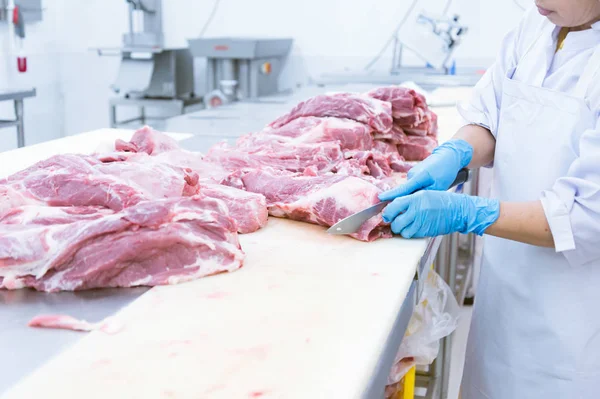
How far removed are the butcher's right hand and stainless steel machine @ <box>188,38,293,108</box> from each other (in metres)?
3.52

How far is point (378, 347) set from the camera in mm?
1023

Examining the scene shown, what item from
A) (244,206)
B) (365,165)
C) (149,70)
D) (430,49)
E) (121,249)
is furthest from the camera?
(149,70)

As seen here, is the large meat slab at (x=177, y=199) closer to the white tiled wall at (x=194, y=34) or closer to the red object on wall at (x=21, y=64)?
the white tiled wall at (x=194, y=34)

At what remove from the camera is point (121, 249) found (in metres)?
1.24

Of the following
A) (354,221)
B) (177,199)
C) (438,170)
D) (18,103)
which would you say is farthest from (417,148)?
(18,103)

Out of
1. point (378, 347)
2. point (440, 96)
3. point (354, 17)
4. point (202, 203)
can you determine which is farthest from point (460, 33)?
point (378, 347)

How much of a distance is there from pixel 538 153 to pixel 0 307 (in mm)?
1323

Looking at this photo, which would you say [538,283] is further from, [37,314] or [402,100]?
[37,314]

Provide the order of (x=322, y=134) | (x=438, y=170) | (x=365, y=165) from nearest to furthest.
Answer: (x=438, y=170) → (x=365, y=165) → (x=322, y=134)

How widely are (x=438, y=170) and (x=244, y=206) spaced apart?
21.7 inches

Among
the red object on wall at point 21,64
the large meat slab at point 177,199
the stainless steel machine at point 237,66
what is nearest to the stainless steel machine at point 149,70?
the stainless steel machine at point 237,66

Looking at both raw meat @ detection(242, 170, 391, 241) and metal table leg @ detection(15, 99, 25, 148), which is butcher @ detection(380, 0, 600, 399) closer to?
raw meat @ detection(242, 170, 391, 241)

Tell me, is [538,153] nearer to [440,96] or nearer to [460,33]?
[440,96]

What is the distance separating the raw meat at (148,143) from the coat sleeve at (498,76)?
0.98m
